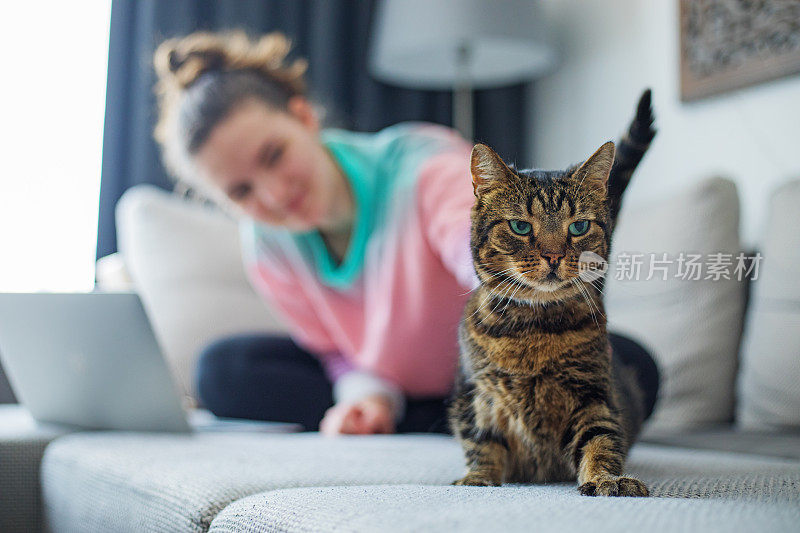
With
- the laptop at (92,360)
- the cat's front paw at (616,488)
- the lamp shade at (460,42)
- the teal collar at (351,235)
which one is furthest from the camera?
the lamp shade at (460,42)

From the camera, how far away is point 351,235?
1.67m

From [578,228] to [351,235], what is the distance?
1062 mm

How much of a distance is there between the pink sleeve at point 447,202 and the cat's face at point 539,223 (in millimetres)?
358

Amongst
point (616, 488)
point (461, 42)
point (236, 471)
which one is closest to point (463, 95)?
point (461, 42)

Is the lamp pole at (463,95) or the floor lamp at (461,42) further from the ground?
the floor lamp at (461,42)

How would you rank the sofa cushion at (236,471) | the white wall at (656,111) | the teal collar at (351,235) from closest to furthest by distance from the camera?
the sofa cushion at (236,471) < the teal collar at (351,235) < the white wall at (656,111)

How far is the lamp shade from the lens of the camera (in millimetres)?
2281

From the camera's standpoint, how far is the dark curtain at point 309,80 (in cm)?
256

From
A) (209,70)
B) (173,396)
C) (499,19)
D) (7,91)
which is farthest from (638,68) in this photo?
(7,91)

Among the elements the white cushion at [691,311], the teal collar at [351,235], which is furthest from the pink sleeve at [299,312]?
the white cushion at [691,311]

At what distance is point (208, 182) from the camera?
156cm

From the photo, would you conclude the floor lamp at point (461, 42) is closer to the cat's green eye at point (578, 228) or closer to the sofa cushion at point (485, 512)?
the cat's green eye at point (578, 228)

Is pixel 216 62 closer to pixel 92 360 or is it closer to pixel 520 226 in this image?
pixel 92 360

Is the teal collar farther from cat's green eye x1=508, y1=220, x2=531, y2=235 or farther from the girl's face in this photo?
cat's green eye x1=508, y1=220, x2=531, y2=235
